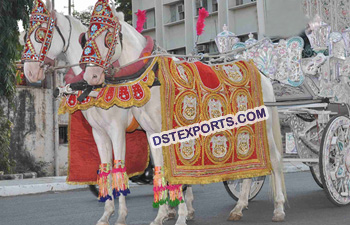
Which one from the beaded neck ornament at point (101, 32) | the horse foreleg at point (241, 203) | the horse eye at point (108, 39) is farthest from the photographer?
the horse foreleg at point (241, 203)

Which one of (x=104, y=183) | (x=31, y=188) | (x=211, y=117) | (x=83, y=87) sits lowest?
(x=31, y=188)

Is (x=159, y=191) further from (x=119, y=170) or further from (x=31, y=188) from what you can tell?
(x=31, y=188)

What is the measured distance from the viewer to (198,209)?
7742 millimetres

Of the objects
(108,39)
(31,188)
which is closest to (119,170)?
(108,39)

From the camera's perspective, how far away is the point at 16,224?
6910 mm

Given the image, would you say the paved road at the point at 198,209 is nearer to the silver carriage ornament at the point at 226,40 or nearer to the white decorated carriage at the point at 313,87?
the white decorated carriage at the point at 313,87

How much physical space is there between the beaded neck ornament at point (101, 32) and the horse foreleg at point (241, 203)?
2259mm

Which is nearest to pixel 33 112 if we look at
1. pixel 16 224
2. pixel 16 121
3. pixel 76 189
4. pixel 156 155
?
pixel 16 121

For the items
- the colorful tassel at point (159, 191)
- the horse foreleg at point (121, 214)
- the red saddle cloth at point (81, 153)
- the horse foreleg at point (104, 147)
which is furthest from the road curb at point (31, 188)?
the colorful tassel at point (159, 191)

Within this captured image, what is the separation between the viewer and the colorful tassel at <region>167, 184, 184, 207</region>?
19.5ft

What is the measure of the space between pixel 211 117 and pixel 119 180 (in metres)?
1.19

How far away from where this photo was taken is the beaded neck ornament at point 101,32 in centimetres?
569

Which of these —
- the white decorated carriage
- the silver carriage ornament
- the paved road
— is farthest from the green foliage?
the white decorated carriage

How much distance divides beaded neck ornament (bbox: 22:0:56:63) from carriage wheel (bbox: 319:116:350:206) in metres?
3.47
